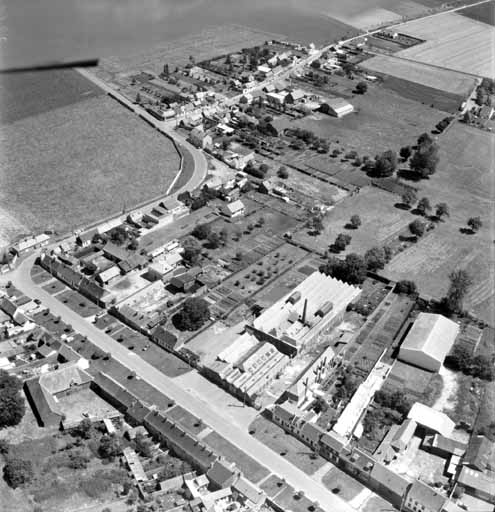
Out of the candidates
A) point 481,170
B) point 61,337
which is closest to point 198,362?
point 61,337

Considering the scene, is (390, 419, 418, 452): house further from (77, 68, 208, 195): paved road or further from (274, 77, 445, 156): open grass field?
(274, 77, 445, 156): open grass field

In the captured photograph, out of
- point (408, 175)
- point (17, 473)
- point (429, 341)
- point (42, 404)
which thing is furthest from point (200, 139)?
point (17, 473)

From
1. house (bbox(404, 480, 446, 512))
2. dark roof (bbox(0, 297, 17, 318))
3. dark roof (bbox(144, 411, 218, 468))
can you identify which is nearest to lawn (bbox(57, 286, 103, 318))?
dark roof (bbox(0, 297, 17, 318))

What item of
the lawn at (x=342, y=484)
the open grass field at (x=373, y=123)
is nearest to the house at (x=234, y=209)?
the open grass field at (x=373, y=123)

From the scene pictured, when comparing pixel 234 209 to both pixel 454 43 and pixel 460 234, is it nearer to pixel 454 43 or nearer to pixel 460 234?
pixel 460 234

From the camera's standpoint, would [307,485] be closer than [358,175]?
Yes

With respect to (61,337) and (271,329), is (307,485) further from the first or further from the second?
(61,337)

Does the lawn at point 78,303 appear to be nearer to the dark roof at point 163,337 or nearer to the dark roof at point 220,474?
the dark roof at point 163,337
